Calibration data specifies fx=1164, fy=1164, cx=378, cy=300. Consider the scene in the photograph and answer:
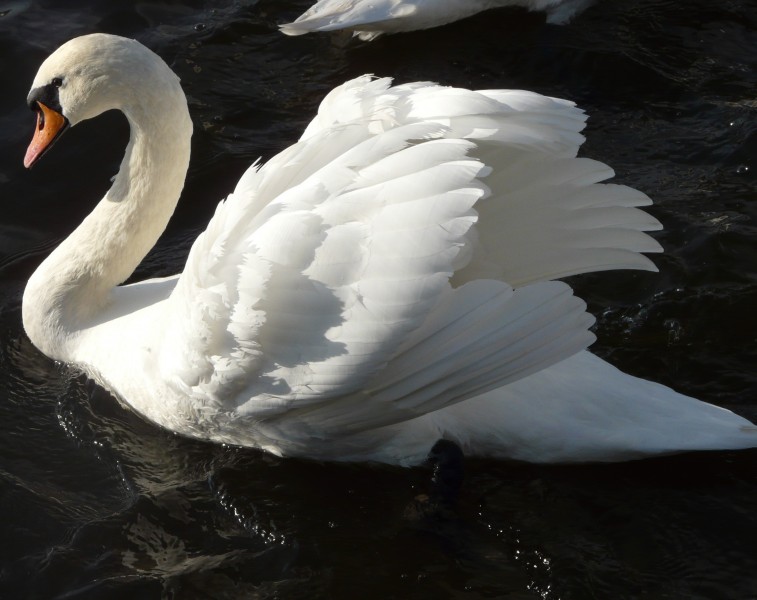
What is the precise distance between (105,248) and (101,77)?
823mm

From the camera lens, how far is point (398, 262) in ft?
13.7

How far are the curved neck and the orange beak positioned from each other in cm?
33

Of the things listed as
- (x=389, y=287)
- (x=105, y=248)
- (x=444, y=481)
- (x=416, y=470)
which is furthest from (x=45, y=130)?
(x=444, y=481)

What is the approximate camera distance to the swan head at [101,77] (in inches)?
202

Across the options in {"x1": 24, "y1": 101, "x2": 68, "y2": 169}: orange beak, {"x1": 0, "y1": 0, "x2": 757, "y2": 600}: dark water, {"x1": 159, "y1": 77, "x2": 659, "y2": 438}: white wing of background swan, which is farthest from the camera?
{"x1": 24, "y1": 101, "x2": 68, "y2": 169}: orange beak

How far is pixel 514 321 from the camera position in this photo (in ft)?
14.0

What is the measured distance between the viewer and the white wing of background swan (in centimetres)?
423

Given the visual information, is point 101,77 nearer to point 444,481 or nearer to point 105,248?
point 105,248

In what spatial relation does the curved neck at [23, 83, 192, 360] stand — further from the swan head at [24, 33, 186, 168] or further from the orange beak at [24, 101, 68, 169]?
the orange beak at [24, 101, 68, 169]

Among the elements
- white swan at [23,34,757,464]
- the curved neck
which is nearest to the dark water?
white swan at [23,34,757,464]

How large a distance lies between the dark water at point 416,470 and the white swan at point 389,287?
0.69 ft

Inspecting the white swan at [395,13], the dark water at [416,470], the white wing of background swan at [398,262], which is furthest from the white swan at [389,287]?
the white swan at [395,13]

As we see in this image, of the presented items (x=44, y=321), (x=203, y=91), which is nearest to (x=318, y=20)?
(x=203, y=91)

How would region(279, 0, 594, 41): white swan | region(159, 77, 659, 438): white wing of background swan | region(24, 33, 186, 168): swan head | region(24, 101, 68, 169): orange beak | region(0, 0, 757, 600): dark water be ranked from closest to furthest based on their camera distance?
region(159, 77, 659, 438): white wing of background swan < region(0, 0, 757, 600): dark water < region(24, 33, 186, 168): swan head < region(24, 101, 68, 169): orange beak < region(279, 0, 594, 41): white swan
